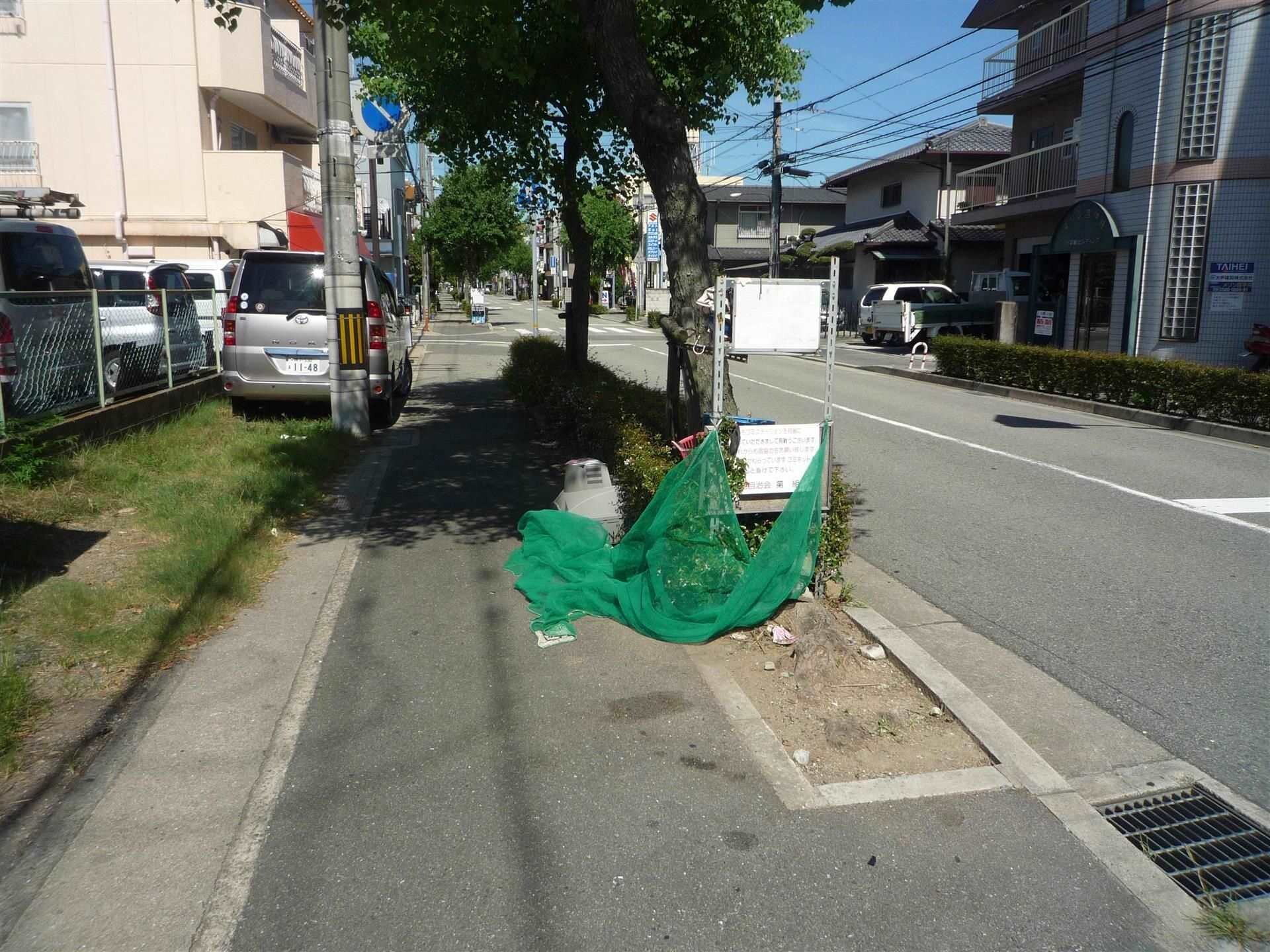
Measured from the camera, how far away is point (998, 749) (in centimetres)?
407

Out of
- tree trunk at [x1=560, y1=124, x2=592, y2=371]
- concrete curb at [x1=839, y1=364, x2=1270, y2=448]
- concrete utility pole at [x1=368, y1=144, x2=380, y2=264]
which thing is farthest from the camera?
concrete utility pole at [x1=368, y1=144, x2=380, y2=264]

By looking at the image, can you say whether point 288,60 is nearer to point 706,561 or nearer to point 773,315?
point 773,315

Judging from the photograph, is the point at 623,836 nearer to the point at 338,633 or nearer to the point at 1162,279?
the point at 338,633

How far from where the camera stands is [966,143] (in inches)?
1411

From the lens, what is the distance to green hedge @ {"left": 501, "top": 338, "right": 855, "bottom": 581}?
570 centimetres

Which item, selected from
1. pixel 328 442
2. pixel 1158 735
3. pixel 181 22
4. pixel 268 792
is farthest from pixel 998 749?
pixel 181 22

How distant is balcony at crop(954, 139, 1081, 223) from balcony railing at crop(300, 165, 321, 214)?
18.3 metres

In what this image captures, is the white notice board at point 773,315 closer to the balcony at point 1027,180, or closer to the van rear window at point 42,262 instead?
the van rear window at point 42,262

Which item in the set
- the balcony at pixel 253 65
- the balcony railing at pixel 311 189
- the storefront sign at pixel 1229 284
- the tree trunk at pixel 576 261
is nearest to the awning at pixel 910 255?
the storefront sign at pixel 1229 284

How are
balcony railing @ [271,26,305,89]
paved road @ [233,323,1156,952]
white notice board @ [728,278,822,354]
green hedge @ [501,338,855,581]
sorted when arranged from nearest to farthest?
paved road @ [233,323,1156,952]
white notice board @ [728,278,822,354]
green hedge @ [501,338,855,581]
balcony railing @ [271,26,305,89]

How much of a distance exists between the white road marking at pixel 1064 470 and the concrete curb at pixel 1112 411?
364 centimetres

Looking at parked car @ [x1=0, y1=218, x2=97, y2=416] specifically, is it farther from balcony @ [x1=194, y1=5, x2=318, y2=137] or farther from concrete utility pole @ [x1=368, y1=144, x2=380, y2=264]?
balcony @ [x1=194, y1=5, x2=318, y2=137]

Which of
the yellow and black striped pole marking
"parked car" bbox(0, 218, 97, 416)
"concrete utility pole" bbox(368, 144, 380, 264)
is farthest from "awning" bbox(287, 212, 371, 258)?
"parked car" bbox(0, 218, 97, 416)

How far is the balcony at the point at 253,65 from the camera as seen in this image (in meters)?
23.3
